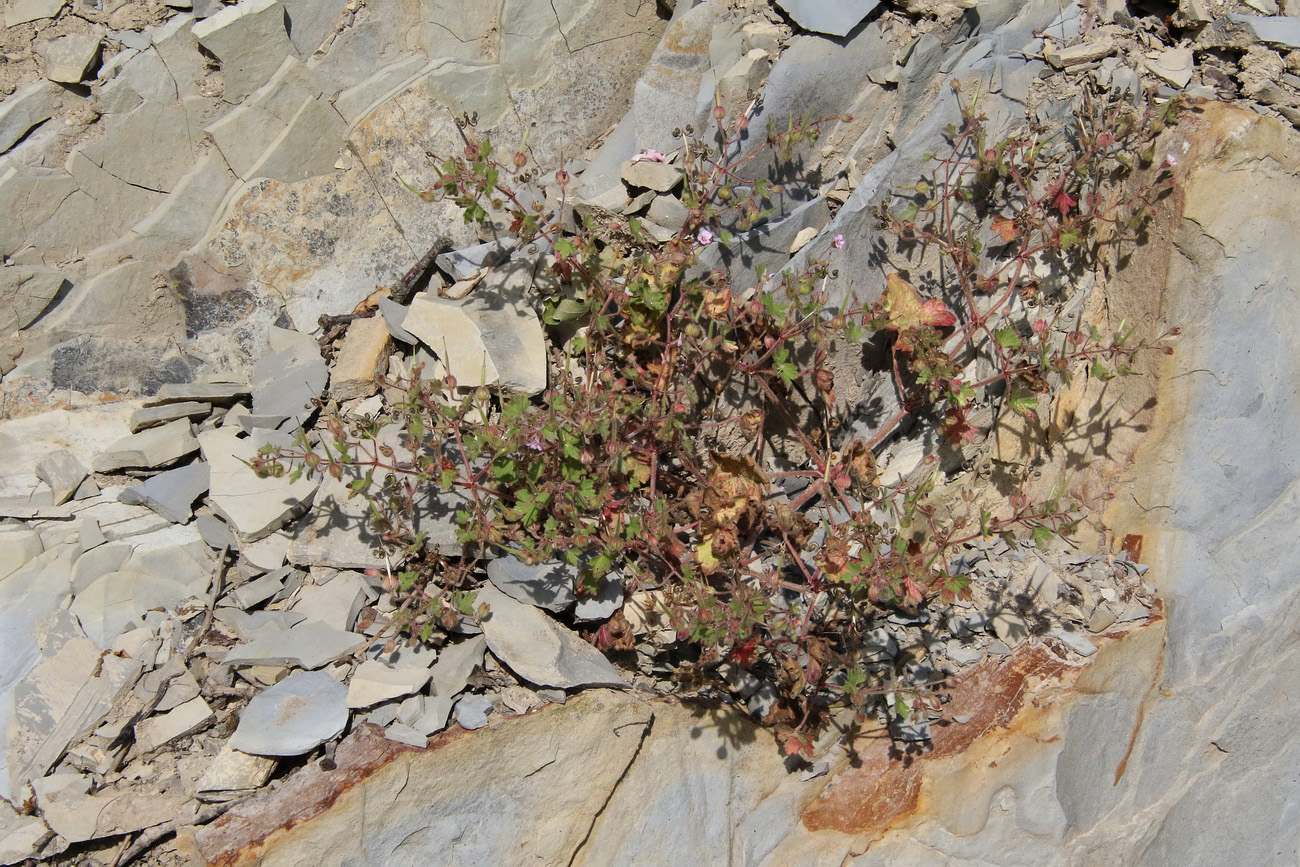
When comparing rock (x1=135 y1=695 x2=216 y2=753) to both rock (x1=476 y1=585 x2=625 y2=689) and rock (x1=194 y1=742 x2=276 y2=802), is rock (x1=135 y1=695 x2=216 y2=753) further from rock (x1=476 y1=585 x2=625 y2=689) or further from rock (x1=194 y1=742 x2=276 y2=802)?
rock (x1=476 y1=585 x2=625 y2=689)

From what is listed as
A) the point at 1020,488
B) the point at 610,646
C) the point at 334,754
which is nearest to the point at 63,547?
the point at 334,754

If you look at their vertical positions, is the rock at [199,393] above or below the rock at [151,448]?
above

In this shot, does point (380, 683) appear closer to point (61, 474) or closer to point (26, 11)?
point (61, 474)

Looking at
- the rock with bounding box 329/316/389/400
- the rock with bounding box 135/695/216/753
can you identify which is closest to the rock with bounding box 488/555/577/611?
the rock with bounding box 329/316/389/400

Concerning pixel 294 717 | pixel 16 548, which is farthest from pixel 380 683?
pixel 16 548

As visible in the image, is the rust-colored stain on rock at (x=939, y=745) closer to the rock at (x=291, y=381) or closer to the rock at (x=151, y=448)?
the rock at (x=291, y=381)

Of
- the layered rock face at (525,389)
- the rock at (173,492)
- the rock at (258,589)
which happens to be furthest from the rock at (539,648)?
the rock at (173,492)
